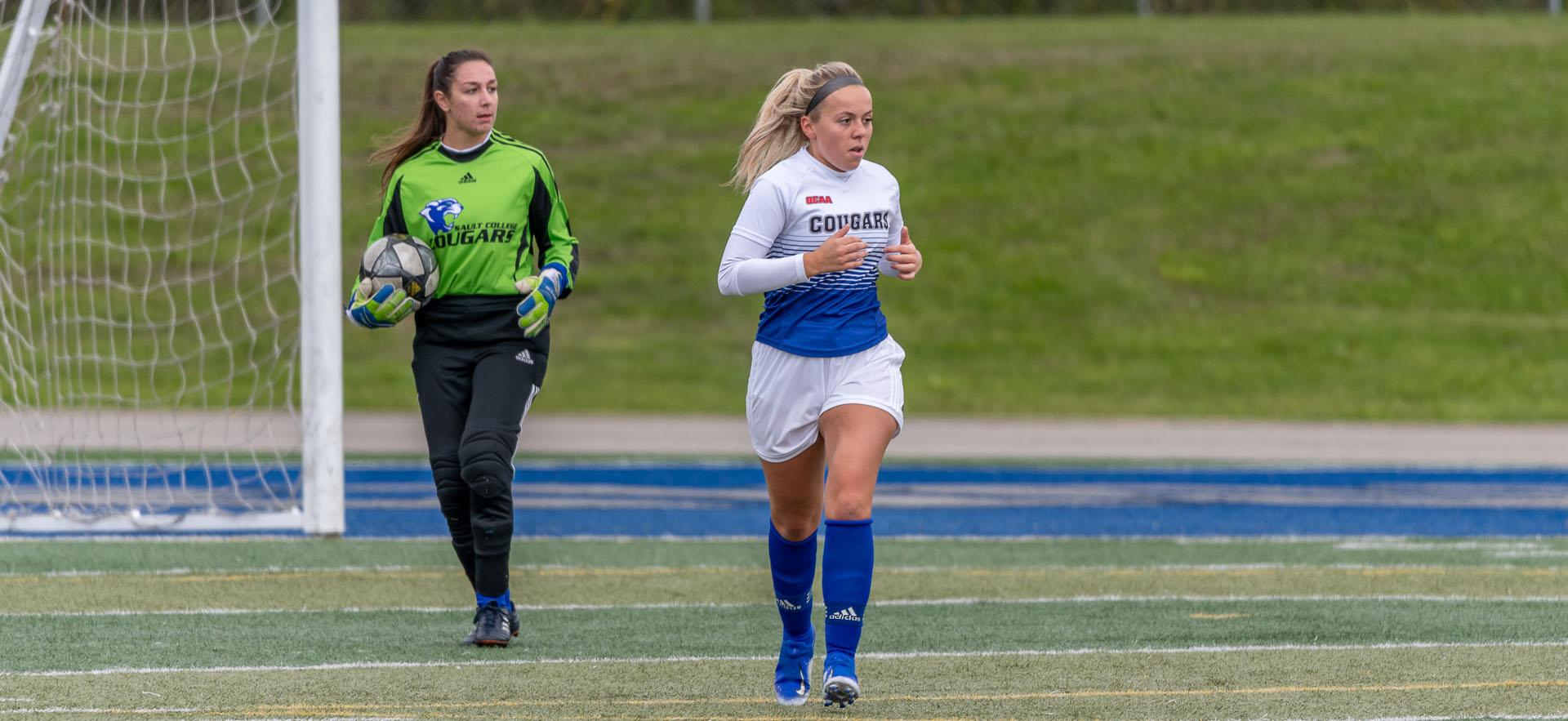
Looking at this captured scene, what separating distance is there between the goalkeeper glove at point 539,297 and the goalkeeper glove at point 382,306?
14.5 inches

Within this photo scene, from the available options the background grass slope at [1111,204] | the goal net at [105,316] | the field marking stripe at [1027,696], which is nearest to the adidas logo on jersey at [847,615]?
the field marking stripe at [1027,696]

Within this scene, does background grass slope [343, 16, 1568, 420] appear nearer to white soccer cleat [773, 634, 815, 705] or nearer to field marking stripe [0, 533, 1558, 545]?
field marking stripe [0, 533, 1558, 545]

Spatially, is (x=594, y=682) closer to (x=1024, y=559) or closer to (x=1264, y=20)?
(x=1024, y=559)

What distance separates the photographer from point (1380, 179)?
2514 centimetres

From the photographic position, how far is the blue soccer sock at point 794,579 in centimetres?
573

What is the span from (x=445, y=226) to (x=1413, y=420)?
531 inches

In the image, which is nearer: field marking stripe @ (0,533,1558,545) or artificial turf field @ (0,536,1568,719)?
artificial turf field @ (0,536,1568,719)

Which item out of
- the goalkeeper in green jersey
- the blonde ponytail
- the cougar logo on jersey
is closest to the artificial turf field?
the goalkeeper in green jersey

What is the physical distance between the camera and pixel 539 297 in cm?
654

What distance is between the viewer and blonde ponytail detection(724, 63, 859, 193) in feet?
19.0

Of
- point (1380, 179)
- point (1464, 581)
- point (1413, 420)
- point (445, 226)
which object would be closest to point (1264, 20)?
point (1380, 179)

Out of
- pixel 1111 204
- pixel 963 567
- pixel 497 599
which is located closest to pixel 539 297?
pixel 497 599

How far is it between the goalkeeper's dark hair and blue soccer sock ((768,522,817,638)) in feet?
6.86

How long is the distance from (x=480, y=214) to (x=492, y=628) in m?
1.42
